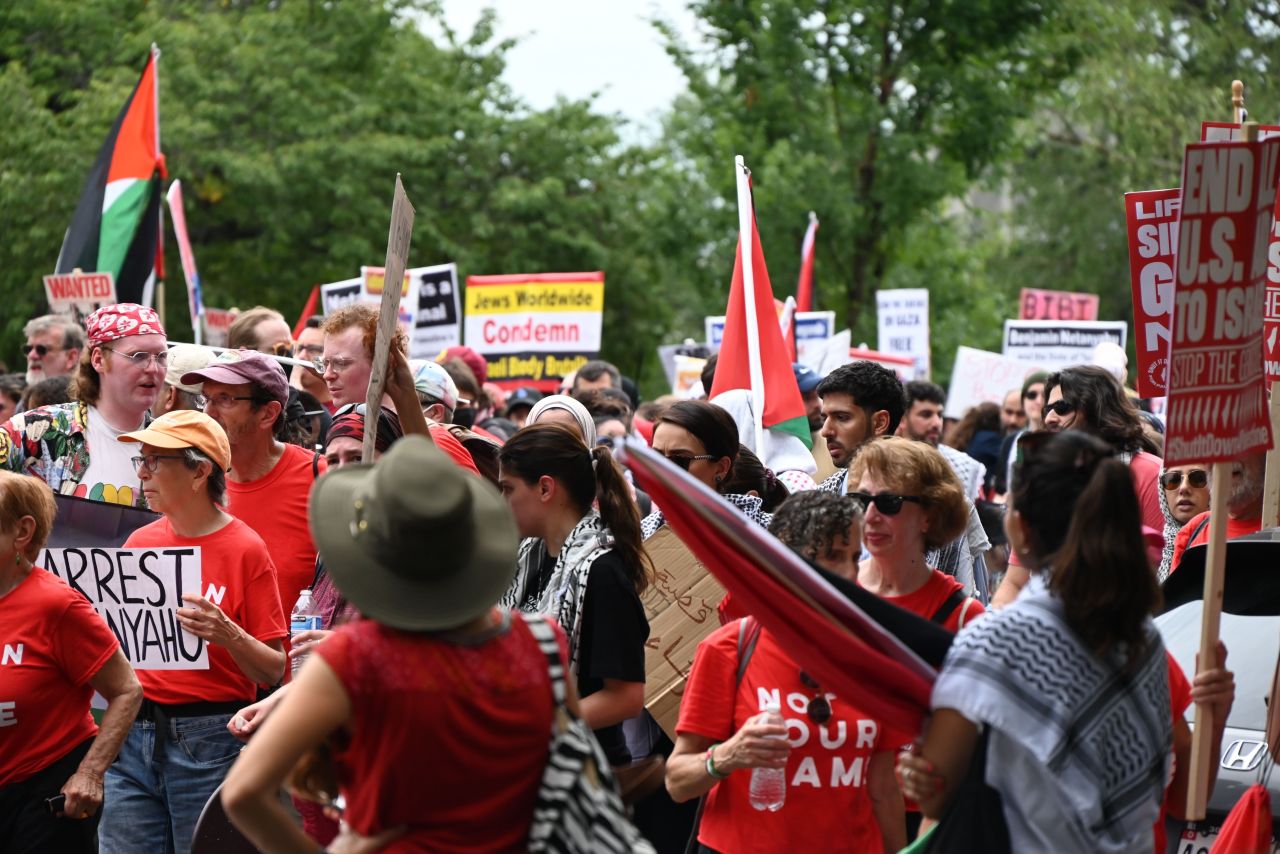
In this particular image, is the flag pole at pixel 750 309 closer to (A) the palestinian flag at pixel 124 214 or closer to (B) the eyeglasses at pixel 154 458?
(B) the eyeglasses at pixel 154 458

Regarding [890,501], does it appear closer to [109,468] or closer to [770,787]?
[770,787]

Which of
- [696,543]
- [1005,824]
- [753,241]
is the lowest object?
[1005,824]

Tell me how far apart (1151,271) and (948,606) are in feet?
9.00

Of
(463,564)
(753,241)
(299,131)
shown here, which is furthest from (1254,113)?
(463,564)

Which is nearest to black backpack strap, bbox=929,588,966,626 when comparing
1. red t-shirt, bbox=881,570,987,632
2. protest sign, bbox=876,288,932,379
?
red t-shirt, bbox=881,570,987,632

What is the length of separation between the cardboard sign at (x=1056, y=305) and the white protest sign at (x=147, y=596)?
20.5m

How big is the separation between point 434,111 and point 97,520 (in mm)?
25036

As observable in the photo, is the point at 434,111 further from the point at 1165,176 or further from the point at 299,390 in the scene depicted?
the point at 299,390

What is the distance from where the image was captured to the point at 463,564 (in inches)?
127

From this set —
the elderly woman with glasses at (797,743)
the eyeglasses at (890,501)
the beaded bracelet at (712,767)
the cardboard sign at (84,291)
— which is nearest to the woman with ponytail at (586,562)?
the elderly woman with glasses at (797,743)

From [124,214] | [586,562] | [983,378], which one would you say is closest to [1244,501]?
[586,562]

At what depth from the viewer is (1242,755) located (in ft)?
16.2

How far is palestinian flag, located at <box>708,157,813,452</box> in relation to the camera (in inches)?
330

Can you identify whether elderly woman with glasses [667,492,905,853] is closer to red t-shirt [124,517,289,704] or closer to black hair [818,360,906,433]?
red t-shirt [124,517,289,704]
